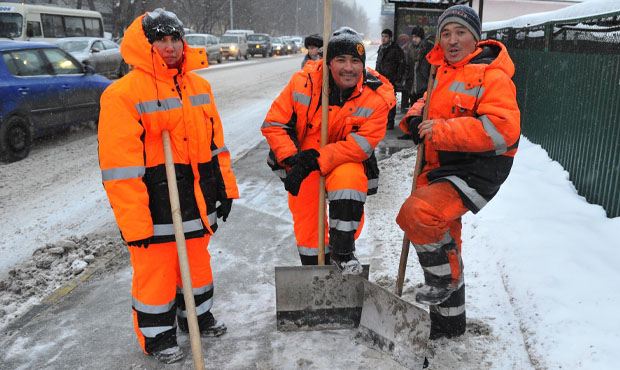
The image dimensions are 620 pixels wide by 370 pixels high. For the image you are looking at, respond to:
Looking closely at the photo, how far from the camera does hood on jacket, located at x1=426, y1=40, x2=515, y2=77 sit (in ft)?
8.73

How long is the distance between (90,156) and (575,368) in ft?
24.5

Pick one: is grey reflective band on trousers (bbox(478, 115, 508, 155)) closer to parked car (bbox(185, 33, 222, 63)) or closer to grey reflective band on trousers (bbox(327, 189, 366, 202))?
grey reflective band on trousers (bbox(327, 189, 366, 202))

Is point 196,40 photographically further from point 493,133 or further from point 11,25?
point 493,133

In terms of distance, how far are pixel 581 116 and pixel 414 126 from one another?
3.46 metres

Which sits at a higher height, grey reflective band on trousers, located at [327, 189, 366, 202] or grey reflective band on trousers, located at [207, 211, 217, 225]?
grey reflective band on trousers, located at [327, 189, 366, 202]

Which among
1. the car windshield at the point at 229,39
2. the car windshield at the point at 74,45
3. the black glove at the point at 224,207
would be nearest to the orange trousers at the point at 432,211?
the black glove at the point at 224,207

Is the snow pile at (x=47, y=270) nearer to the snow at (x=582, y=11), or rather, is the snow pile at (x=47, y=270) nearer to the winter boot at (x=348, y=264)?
the winter boot at (x=348, y=264)

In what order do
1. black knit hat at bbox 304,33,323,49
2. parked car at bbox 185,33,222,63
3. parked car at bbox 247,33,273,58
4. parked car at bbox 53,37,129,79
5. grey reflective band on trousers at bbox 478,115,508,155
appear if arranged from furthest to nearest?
parked car at bbox 247,33,273,58
parked car at bbox 185,33,222,63
parked car at bbox 53,37,129,79
black knit hat at bbox 304,33,323,49
grey reflective band on trousers at bbox 478,115,508,155

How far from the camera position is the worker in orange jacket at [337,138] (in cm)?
294

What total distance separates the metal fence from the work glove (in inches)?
121

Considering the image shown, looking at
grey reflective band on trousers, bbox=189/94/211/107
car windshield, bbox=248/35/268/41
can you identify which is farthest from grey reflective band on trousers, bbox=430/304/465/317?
car windshield, bbox=248/35/268/41

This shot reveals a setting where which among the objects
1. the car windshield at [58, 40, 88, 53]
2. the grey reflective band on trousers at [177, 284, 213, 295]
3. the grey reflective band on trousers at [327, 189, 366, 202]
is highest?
the car windshield at [58, 40, 88, 53]

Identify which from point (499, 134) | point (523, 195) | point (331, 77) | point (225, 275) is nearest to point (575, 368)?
point (499, 134)

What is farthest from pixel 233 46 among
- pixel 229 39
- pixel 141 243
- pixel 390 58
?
pixel 141 243
